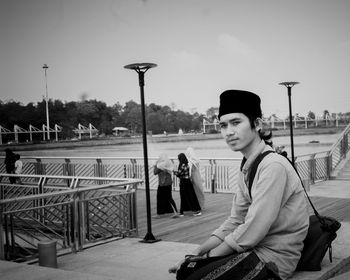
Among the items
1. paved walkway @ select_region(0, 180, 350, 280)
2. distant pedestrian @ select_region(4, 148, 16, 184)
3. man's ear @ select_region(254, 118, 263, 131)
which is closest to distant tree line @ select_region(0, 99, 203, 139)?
distant pedestrian @ select_region(4, 148, 16, 184)

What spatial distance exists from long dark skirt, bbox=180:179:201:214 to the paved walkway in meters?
2.62

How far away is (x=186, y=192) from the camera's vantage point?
10398 millimetres

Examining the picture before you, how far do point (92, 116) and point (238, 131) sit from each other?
24.6m

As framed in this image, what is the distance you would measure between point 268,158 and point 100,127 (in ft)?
82.7

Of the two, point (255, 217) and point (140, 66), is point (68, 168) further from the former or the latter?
point (255, 217)

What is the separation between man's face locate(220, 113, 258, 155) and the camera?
2.65 metres

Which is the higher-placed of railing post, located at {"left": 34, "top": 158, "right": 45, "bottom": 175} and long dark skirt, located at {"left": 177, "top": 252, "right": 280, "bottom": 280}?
long dark skirt, located at {"left": 177, "top": 252, "right": 280, "bottom": 280}

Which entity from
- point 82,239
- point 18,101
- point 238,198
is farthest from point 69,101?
point 238,198

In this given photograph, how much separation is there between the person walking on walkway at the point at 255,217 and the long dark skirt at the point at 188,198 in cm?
744

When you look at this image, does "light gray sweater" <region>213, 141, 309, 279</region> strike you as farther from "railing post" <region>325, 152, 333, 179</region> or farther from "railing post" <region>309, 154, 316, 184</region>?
"railing post" <region>325, 152, 333, 179</region>

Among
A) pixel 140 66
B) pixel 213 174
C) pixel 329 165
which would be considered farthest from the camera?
pixel 329 165

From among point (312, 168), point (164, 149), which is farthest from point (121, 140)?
point (164, 149)

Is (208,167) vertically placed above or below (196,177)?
below

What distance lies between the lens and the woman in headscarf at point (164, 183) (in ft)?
33.6
